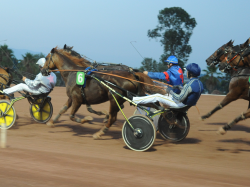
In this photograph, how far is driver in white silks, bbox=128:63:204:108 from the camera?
637 centimetres

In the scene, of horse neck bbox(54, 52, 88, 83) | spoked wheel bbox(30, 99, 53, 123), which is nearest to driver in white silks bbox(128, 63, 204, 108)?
horse neck bbox(54, 52, 88, 83)

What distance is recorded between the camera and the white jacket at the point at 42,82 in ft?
28.1

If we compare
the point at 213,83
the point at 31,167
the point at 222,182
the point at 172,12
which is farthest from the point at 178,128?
the point at 172,12

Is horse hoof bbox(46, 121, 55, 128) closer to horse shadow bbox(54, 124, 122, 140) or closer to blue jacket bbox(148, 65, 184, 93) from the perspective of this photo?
horse shadow bbox(54, 124, 122, 140)

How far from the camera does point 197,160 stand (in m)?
5.81

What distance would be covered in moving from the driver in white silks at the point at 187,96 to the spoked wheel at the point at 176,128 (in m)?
0.67

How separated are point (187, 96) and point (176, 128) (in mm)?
1144

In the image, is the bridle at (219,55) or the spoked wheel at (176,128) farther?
the bridle at (219,55)

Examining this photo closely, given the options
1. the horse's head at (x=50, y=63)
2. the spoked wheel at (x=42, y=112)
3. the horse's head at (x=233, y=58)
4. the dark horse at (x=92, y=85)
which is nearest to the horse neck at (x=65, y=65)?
the dark horse at (x=92, y=85)

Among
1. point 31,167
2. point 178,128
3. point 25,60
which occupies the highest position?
point 25,60

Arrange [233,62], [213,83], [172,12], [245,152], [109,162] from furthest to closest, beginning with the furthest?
[172,12] → [213,83] → [233,62] → [245,152] → [109,162]

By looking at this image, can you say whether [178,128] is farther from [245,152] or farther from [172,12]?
[172,12]

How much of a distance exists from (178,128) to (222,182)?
281 cm

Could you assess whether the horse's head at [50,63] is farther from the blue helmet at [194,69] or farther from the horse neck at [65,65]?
the blue helmet at [194,69]
